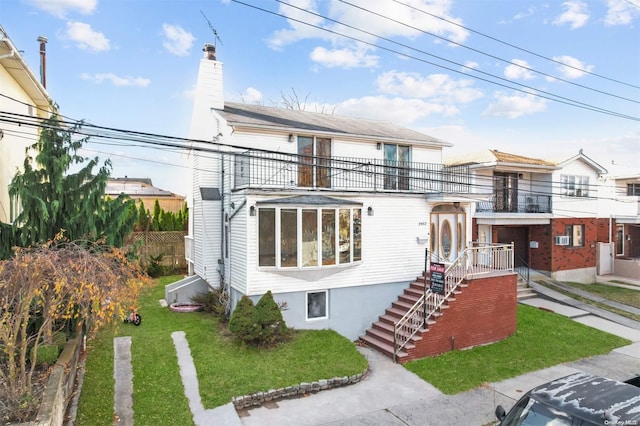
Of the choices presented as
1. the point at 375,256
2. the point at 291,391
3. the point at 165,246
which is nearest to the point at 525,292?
the point at 375,256

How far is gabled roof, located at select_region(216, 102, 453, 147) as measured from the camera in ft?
44.1

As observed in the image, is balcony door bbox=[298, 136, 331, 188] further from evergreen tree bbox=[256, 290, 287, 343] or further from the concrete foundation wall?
evergreen tree bbox=[256, 290, 287, 343]

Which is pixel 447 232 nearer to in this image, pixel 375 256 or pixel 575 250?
pixel 375 256

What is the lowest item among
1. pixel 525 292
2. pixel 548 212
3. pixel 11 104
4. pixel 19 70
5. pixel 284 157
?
pixel 525 292

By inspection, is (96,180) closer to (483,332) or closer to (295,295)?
(295,295)

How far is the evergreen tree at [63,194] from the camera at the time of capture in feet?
28.7

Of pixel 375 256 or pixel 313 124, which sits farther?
pixel 313 124

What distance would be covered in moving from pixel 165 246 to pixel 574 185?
79.1 feet

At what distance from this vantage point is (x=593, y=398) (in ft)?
17.4

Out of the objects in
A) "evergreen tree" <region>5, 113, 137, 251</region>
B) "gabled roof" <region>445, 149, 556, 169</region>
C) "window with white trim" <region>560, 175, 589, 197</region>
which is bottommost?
"evergreen tree" <region>5, 113, 137, 251</region>

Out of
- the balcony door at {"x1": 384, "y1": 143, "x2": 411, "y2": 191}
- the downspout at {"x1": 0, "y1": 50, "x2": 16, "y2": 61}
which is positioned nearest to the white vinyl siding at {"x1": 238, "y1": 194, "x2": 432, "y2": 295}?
the balcony door at {"x1": 384, "y1": 143, "x2": 411, "y2": 191}

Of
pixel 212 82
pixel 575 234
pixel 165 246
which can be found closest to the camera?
pixel 212 82

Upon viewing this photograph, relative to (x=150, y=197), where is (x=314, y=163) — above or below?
above

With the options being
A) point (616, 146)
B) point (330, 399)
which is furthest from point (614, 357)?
point (616, 146)
